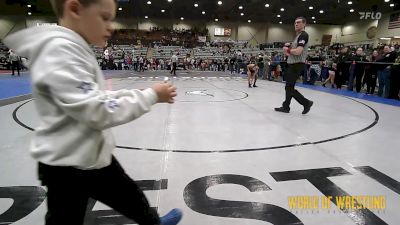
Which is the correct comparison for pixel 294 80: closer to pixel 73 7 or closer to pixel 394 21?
pixel 73 7

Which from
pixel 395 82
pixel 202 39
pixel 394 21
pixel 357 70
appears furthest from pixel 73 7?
pixel 394 21

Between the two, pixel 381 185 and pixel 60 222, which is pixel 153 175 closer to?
pixel 60 222

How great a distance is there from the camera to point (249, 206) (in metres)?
1.88

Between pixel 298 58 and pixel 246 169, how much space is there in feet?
10.1

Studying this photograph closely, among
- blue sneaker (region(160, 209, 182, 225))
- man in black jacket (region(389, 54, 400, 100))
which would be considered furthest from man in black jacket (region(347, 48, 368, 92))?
blue sneaker (region(160, 209, 182, 225))

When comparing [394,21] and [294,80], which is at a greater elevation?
[394,21]

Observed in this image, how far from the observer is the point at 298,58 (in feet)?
16.0

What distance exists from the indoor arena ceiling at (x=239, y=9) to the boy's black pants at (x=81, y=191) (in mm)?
23033

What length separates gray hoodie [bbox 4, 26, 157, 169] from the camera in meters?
0.84

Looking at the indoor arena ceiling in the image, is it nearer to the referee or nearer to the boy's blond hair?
the referee

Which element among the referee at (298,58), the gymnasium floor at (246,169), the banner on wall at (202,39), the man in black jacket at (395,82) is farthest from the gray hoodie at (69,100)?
the banner on wall at (202,39)

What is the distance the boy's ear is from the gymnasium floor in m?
1.26

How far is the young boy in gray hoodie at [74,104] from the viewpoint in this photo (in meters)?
0.85

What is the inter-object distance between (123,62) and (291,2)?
51.4ft
